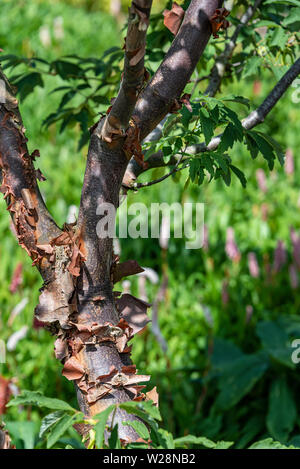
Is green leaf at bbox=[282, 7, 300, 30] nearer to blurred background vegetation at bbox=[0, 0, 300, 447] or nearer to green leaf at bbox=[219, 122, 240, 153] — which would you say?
blurred background vegetation at bbox=[0, 0, 300, 447]

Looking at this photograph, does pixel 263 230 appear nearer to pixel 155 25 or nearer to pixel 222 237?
pixel 222 237

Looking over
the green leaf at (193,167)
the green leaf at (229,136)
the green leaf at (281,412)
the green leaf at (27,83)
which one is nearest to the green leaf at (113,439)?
the green leaf at (193,167)

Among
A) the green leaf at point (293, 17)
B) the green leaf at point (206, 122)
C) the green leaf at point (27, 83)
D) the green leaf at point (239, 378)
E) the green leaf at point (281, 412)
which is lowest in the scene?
the green leaf at point (281, 412)

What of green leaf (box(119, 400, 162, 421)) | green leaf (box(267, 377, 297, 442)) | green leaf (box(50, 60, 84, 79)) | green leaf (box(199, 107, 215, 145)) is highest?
green leaf (box(50, 60, 84, 79))

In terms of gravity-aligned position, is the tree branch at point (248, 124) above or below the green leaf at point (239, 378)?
above

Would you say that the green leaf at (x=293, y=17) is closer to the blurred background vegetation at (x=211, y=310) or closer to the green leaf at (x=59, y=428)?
the blurred background vegetation at (x=211, y=310)

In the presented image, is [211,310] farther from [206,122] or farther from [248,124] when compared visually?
[206,122]

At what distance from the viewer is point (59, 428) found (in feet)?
3.17

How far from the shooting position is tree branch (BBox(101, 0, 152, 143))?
923 mm

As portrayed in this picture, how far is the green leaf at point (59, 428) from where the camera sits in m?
0.93

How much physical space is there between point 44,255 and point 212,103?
0.45m

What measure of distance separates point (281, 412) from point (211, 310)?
76 centimetres

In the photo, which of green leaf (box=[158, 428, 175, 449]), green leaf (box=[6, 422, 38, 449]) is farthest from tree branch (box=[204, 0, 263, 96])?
green leaf (box=[6, 422, 38, 449])

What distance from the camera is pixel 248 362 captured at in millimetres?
2602
